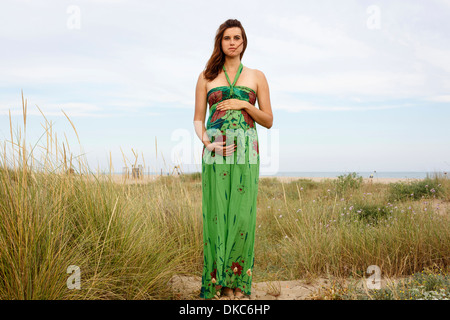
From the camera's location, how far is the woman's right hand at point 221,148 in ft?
11.7

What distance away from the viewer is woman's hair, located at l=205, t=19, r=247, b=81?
3.73 m

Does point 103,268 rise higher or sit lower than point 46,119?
lower

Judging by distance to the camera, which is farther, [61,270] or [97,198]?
[97,198]

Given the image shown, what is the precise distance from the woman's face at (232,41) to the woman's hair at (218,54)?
5 centimetres

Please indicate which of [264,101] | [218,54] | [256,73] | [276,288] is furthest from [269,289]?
[218,54]

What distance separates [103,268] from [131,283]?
0.30 m

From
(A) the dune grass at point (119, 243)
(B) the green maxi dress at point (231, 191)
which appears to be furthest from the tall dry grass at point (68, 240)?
(B) the green maxi dress at point (231, 191)

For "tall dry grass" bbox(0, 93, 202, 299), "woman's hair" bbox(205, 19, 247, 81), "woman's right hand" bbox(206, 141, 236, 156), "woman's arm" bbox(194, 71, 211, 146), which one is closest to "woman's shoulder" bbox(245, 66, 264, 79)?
"woman's hair" bbox(205, 19, 247, 81)

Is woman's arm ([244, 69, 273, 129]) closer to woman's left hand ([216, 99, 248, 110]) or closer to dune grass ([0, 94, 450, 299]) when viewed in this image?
woman's left hand ([216, 99, 248, 110])

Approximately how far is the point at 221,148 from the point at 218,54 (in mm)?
974

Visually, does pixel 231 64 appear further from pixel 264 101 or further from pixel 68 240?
pixel 68 240
